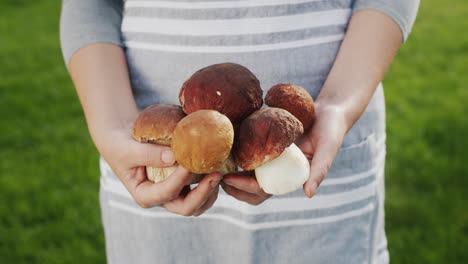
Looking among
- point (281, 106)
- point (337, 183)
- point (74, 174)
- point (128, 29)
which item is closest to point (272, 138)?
point (281, 106)

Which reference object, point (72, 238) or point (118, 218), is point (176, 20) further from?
point (72, 238)

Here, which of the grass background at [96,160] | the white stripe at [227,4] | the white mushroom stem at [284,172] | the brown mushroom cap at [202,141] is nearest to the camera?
the brown mushroom cap at [202,141]

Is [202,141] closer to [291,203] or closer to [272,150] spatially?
[272,150]

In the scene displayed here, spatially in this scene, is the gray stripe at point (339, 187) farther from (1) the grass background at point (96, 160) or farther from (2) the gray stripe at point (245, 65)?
(1) the grass background at point (96, 160)

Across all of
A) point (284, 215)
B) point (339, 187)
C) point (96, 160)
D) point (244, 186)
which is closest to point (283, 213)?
point (284, 215)

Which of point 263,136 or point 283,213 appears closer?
point 263,136

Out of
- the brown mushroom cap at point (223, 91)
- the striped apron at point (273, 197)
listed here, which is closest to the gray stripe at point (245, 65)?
the striped apron at point (273, 197)
